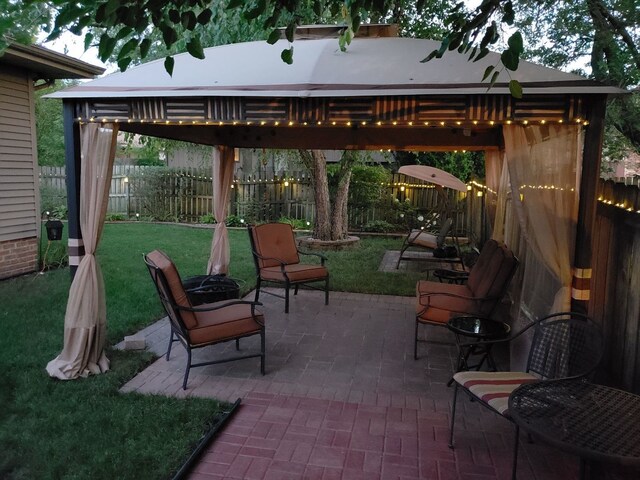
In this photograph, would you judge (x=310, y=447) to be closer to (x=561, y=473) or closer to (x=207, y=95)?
(x=561, y=473)

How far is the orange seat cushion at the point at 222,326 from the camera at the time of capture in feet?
13.4

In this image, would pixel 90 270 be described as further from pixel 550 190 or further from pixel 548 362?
pixel 550 190

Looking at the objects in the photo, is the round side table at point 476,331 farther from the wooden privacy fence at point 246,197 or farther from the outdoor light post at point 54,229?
the wooden privacy fence at point 246,197

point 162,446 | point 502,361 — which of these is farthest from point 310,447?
point 502,361

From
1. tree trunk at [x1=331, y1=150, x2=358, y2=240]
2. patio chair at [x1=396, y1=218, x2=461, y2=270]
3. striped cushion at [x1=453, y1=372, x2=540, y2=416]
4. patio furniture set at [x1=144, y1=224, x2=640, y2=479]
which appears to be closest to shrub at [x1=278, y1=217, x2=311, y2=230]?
tree trunk at [x1=331, y1=150, x2=358, y2=240]

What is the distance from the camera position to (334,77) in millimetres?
4141

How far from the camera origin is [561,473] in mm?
2924

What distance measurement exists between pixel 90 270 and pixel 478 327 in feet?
11.0

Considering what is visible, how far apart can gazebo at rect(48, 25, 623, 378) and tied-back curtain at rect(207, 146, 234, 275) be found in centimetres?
243

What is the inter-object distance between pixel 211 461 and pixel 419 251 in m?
8.82

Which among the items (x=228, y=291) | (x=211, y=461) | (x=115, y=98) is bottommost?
(x=211, y=461)

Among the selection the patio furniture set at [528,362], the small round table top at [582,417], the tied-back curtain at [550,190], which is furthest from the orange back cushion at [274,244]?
the small round table top at [582,417]

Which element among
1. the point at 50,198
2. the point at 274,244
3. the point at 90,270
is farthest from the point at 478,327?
the point at 50,198

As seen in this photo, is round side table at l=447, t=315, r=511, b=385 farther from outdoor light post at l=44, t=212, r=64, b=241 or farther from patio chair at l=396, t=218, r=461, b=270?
outdoor light post at l=44, t=212, r=64, b=241
